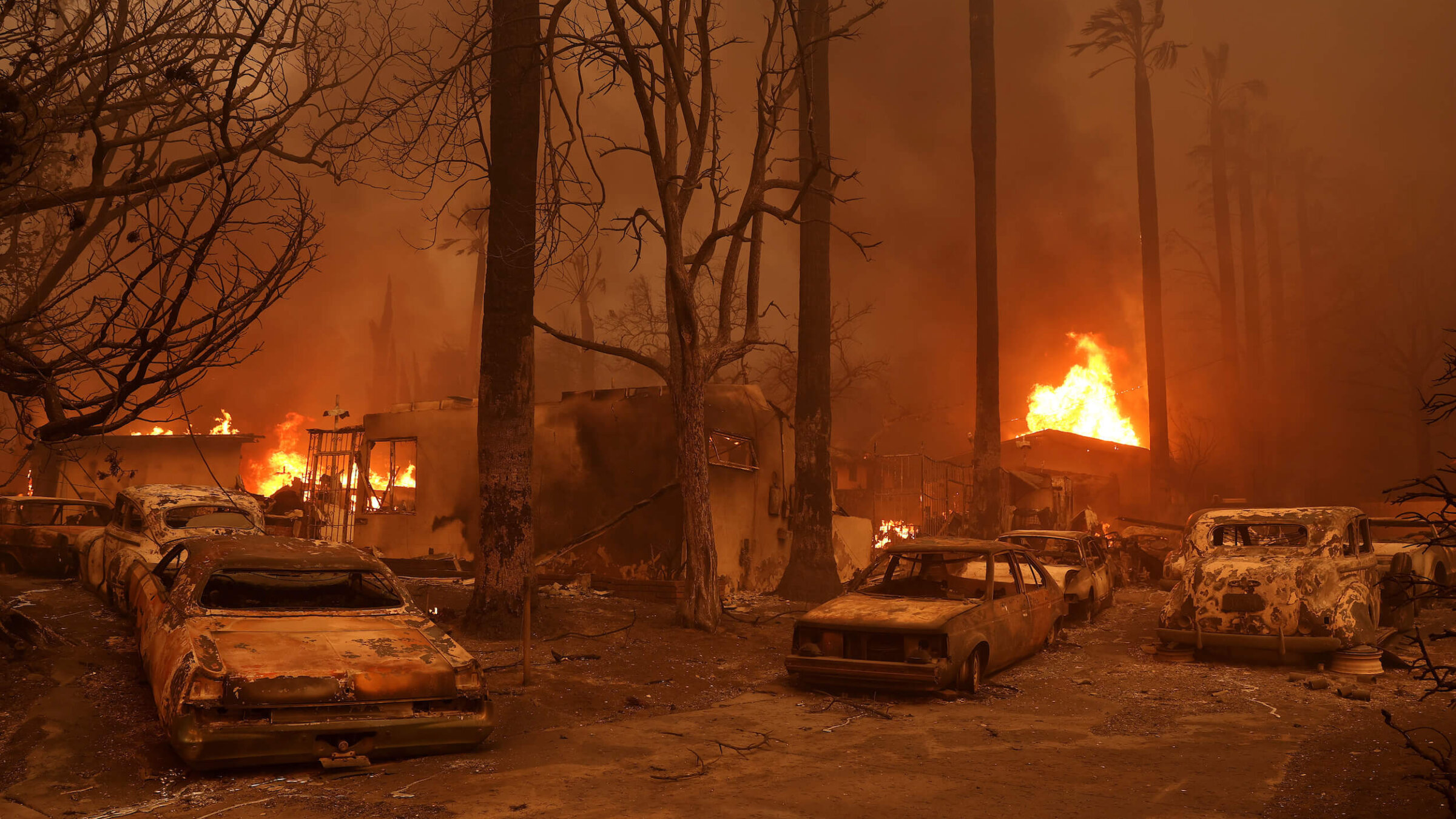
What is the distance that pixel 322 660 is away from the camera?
579 cm

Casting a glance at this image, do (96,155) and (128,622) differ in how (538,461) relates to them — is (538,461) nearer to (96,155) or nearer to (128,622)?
(128,622)

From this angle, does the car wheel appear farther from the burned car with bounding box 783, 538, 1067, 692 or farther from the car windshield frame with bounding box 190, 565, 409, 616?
the car windshield frame with bounding box 190, 565, 409, 616

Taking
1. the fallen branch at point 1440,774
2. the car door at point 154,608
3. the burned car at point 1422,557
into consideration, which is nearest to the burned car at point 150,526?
the car door at point 154,608

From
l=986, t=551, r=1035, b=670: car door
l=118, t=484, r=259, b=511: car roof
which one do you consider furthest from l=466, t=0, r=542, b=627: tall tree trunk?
l=986, t=551, r=1035, b=670: car door

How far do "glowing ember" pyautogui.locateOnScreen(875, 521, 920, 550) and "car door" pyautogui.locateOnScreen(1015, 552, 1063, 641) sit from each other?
1306cm

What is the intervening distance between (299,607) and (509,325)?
4.95m

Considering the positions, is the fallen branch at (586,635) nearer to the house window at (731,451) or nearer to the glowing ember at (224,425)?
the house window at (731,451)

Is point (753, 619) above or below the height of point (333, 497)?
below

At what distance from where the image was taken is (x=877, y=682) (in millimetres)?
8062

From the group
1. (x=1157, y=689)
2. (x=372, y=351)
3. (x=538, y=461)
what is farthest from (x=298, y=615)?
(x=372, y=351)

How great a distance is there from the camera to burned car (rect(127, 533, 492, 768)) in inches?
210

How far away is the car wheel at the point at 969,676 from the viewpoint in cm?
828

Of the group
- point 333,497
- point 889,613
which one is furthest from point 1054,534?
point 333,497

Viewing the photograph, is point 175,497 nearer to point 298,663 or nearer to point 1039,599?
point 298,663
